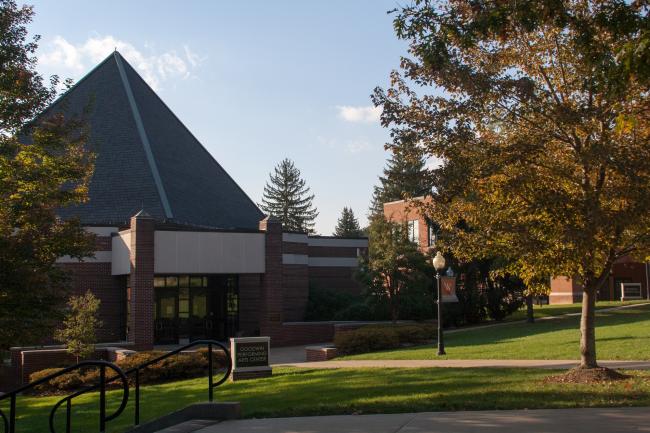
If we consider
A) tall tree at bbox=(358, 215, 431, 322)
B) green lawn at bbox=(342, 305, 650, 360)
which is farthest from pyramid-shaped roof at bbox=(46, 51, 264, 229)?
green lawn at bbox=(342, 305, 650, 360)

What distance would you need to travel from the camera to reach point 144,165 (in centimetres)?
3544

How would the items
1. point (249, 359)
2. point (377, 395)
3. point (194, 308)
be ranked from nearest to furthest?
point (377, 395) → point (249, 359) → point (194, 308)

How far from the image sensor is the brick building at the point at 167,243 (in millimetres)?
30281

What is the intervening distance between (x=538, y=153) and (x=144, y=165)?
25.9 meters

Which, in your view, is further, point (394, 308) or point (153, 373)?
point (394, 308)

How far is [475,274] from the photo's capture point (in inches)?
1396

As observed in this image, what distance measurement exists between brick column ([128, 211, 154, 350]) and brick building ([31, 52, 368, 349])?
40mm

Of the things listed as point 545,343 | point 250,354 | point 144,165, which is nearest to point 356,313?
point 144,165

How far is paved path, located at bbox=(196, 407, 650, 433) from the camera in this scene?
8.90m

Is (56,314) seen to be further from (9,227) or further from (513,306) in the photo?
(513,306)

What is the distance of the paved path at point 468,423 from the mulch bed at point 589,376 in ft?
9.22

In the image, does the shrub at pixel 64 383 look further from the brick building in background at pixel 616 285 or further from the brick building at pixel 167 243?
the brick building in background at pixel 616 285

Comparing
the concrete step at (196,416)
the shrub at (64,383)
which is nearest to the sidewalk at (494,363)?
the shrub at (64,383)

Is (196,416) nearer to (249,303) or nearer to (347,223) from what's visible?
(249,303)
